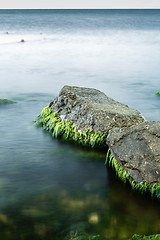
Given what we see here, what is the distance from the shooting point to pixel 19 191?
→ 502 centimetres

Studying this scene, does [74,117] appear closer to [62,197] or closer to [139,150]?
[139,150]

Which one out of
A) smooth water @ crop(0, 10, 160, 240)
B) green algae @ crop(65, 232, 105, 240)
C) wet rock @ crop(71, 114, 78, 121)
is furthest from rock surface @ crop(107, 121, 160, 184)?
wet rock @ crop(71, 114, 78, 121)

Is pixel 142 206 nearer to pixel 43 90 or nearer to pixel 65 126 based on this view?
pixel 65 126

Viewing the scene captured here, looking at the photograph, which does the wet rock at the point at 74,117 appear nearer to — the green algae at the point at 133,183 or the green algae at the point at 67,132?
the green algae at the point at 67,132

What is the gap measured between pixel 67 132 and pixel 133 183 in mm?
2411

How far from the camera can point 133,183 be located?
5043 millimetres

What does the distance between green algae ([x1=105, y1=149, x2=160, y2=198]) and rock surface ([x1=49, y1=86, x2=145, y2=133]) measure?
90 centimetres

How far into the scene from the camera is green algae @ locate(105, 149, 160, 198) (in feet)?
15.6

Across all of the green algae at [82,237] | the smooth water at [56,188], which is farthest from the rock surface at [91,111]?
the green algae at [82,237]

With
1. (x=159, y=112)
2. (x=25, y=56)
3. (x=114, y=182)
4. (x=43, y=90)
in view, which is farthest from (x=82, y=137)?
(x=25, y=56)

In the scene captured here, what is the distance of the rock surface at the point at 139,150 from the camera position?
191 inches

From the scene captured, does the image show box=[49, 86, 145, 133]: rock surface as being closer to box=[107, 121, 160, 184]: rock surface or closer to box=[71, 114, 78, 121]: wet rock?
box=[71, 114, 78, 121]: wet rock

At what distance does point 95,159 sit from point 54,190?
138cm

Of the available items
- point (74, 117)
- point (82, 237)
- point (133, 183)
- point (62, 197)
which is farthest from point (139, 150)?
point (74, 117)
